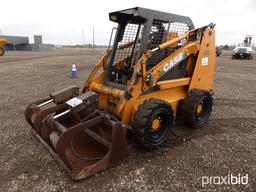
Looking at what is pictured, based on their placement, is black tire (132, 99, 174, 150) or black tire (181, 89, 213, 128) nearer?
black tire (132, 99, 174, 150)

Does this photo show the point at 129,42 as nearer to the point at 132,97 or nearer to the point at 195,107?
the point at 132,97

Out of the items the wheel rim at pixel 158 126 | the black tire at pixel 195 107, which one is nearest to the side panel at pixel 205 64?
the black tire at pixel 195 107

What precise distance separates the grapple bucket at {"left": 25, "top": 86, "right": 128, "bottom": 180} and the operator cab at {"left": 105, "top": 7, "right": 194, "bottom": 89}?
0.82 m

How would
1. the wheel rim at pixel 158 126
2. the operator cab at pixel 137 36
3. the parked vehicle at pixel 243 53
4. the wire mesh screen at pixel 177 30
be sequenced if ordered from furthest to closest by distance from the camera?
1. the parked vehicle at pixel 243 53
2. the wire mesh screen at pixel 177 30
3. the operator cab at pixel 137 36
4. the wheel rim at pixel 158 126

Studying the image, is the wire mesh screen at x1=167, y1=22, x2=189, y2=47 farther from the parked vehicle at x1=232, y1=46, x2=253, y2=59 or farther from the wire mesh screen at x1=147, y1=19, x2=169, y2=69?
the parked vehicle at x1=232, y1=46, x2=253, y2=59

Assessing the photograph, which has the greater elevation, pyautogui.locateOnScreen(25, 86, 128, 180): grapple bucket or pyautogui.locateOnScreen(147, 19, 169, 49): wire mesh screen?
pyautogui.locateOnScreen(147, 19, 169, 49): wire mesh screen

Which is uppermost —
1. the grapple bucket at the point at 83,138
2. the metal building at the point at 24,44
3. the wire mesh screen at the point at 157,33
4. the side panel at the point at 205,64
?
the metal building at the point at 24,44

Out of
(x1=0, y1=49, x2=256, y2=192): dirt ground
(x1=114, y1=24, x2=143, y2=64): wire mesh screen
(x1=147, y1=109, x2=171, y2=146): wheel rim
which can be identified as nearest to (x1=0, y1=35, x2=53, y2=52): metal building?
(x1=0, y1=49, x2=256, y2=192): dirt ground

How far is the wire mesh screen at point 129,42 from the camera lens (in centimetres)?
394

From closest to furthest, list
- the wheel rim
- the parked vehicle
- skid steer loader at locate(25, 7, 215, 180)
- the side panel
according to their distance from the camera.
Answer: skid steer loader at locate(25, 7, 215, 180), the wheel rim, the side panel, the parked vehicle

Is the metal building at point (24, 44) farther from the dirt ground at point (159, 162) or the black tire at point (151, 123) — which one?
the black tire at point (151, 123)

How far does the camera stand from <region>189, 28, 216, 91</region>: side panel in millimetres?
4148

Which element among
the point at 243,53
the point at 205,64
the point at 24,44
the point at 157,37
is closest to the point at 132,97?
the point at 157,37

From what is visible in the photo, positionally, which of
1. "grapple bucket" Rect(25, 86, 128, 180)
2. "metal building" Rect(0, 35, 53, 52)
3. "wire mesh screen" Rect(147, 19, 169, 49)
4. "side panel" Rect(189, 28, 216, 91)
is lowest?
"grapple bucket" Rect(25, 86, 128, 180)
